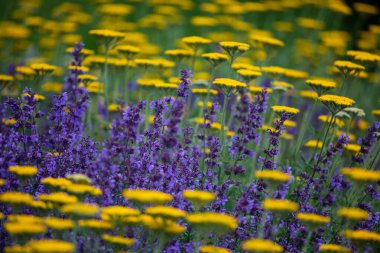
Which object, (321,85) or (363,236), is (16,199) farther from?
(321,85)

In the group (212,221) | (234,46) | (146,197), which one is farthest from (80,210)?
(234,46)

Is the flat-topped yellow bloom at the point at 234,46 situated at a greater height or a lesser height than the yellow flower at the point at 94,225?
greater

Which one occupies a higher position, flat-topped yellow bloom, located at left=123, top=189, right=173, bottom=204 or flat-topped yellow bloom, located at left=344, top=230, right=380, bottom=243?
flat-topped yellow bloom, located at left=123, top=189, right=173, bottom=204

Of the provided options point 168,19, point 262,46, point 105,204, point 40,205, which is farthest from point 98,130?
point 168,19

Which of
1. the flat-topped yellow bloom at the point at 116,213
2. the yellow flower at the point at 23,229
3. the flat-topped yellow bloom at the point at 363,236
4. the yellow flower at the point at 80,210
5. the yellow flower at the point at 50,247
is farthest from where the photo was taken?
the flat-topped yellow bloom at the point at 363,236

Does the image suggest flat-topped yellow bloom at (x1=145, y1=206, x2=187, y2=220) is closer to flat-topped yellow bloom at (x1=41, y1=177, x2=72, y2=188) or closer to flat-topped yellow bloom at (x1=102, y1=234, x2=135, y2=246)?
flat-topped yellow bloom at (x1=102, y1=234, x2=135, y2=246)

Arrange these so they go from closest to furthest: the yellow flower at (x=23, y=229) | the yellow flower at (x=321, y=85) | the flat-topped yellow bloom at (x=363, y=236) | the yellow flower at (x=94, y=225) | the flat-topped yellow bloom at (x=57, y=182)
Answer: the yellow flower at (x=23, y=229)
the yellow flower at (x=94, y=225)
the flat-topped yellow bloom at (x=363, y=236)
the flat-topped yellow bloom at (x=57, y=182)
the yellow flower at (x=321, y=85)

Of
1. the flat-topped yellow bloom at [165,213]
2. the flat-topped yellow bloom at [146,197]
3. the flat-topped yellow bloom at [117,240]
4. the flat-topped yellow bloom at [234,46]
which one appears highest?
the flat-topped yellow bloom at [234,46]

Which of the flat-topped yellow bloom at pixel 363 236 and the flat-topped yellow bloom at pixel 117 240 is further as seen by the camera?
the flat-topped yellow bloom at pixel 363 236

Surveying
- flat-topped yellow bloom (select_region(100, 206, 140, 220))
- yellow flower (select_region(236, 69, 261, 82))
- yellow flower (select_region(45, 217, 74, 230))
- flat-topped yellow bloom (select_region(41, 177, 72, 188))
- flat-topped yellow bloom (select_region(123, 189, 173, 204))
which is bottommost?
yellow flower (select_region(45, 217, 74, 230))

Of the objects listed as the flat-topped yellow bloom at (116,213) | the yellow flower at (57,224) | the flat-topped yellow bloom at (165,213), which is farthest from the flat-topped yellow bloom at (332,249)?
the yellow flower at (57,224)

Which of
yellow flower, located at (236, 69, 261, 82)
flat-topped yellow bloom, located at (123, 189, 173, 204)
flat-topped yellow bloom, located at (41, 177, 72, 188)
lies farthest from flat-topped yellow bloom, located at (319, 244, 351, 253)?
yellow flower, located at (236, 69, 261, 82)

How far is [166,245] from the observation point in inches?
154

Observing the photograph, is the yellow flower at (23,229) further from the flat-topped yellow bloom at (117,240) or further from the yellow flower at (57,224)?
the flat-topped yellow bloom at (117,240)
